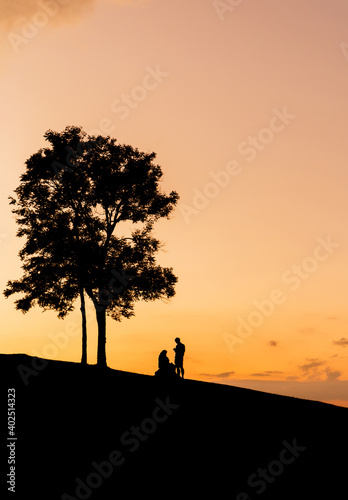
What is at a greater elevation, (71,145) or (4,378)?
(71,145)

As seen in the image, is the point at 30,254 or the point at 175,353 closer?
the point at 175,353

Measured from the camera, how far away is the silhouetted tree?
43188mm

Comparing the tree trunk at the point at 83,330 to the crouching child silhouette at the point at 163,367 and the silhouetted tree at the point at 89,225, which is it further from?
the crouching child silhouette at the point at 163,367

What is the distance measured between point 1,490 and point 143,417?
25.9 feet

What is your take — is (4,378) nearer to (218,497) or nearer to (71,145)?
(218,497)

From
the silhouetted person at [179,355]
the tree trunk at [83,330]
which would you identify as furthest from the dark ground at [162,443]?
the tree trunk at [83,330]

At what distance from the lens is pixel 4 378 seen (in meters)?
27.6

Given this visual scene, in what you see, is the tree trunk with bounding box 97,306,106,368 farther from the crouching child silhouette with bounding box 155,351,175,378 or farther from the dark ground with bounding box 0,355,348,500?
the dark ground with bounding box 0,355,348,500

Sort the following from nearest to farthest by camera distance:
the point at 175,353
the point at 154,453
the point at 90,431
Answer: the point at 154,453 → the point at 90,431 → the point at 175,353

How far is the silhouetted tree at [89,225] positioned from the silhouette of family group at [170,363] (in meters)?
10.2

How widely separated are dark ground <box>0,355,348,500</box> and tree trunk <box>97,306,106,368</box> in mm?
10493

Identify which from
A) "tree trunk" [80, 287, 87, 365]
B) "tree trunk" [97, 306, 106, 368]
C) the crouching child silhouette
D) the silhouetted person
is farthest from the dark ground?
"tree trunk" [80, 287, 87, 365]

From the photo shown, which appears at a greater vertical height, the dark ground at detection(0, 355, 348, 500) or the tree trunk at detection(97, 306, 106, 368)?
the tree trunk at detection(97, 306, 106, 368)

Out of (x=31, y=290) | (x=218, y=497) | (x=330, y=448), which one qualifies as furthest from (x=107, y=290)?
(x=218, y=497)
